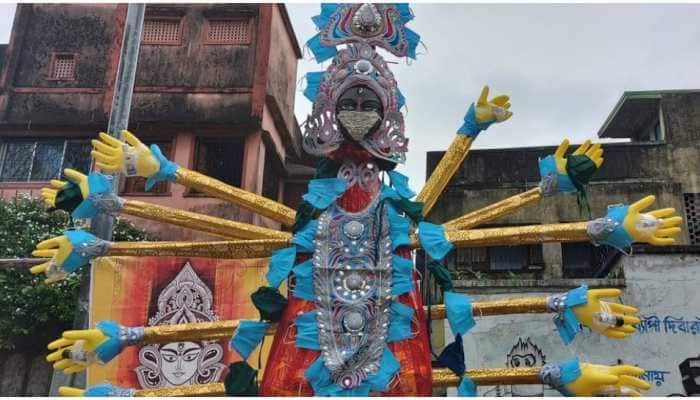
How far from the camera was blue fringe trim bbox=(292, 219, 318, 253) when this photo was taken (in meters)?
5.07

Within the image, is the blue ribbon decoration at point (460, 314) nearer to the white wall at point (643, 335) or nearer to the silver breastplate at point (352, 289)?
the silver breastplate at point (352, 289)

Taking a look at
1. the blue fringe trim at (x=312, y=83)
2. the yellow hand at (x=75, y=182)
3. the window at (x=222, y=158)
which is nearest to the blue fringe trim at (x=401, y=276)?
the blue fringe trim at (x=312, y=83)

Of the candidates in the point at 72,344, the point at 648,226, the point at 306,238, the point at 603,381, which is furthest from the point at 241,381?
the point at 648,226

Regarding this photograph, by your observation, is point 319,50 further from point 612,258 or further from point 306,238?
point 612,258

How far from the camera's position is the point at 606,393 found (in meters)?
4.66

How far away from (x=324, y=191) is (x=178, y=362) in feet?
11.5

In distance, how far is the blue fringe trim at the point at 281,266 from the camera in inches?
197

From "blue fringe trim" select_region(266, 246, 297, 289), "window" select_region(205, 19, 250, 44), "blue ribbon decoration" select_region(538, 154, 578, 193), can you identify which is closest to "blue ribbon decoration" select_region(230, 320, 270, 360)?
"blue fringe trim" select_region(266, 246, 297, 289)

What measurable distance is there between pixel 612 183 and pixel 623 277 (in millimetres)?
3073

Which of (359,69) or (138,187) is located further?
(138,187)

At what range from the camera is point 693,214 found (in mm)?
14172

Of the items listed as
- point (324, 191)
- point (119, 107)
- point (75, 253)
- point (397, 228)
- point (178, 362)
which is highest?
point (119, 107)

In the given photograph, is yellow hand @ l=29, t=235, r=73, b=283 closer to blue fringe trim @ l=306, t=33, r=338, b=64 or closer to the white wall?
blue fringe trim @ l=306, t=33, r=338, b=64

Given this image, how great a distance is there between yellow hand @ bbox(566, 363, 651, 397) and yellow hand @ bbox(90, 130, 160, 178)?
3200 millimetres
